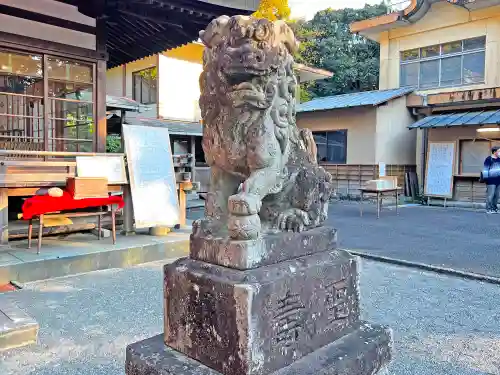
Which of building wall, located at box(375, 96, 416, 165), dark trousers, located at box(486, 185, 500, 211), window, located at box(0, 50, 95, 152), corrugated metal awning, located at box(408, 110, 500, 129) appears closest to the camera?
window, located at box(0, 50, 95, 152)

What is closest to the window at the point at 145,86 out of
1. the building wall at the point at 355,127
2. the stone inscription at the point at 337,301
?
the building wall at the point at 355,127

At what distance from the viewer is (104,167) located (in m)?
6.18

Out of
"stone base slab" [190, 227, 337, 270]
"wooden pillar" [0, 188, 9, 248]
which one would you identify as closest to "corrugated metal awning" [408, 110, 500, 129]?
"stone base slab" [190, 227, 337, 270]

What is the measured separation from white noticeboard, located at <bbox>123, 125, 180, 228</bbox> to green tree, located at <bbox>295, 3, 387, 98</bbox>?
54.6ft

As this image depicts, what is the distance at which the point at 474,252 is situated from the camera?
270 inches

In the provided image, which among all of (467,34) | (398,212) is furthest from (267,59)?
(467,34)

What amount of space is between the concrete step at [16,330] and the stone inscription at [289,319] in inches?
99.4

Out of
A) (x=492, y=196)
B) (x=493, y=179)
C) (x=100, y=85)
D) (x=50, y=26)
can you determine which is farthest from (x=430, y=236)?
(x=50, y=26)

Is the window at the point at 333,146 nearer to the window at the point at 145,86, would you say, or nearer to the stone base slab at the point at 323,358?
the window at the point at 145,86

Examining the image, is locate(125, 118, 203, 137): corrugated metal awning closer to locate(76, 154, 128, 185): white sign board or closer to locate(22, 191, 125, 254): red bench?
locate(76, 154, 128, 185): white sign board

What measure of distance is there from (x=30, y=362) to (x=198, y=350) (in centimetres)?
190

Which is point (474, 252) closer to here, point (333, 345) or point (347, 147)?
point (333, 345)

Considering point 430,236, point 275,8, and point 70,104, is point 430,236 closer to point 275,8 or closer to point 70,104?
point 70,104

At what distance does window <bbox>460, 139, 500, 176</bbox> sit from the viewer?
42.6ft
